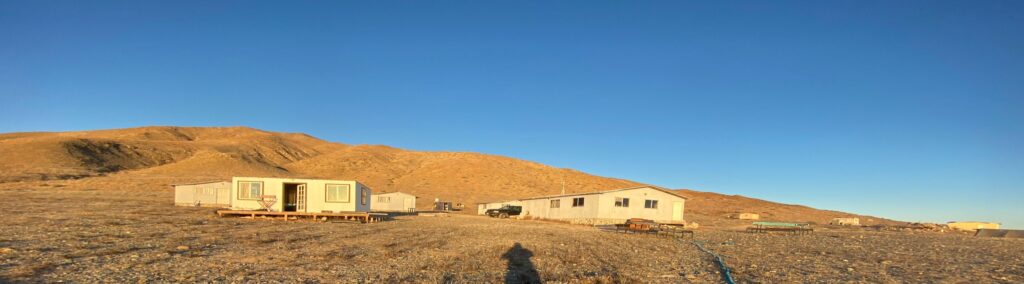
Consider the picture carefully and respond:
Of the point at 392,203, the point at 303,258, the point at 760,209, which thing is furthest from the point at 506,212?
the point at 760,209

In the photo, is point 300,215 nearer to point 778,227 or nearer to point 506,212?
point 506,212

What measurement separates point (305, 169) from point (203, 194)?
59.6 m

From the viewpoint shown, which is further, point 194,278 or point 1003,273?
point 1003,273

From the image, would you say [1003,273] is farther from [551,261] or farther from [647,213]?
[647,213]

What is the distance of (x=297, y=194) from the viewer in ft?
113

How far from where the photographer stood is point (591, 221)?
4141cm

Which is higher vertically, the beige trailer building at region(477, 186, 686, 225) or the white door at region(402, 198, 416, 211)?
the beige trailer building at region(477, 186, 686, 225)

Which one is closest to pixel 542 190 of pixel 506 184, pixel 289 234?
pixel 506 184

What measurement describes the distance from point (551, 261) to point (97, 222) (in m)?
19.5

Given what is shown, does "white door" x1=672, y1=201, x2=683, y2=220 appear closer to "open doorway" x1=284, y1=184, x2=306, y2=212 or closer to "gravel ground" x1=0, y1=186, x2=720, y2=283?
"gravel ground" x1=0, y1=186, x2=720, y2=283

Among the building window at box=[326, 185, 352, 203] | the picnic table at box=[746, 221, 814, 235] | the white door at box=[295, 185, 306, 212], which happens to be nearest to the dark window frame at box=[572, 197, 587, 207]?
the picnic table at box=[746, 221, 814, 235]

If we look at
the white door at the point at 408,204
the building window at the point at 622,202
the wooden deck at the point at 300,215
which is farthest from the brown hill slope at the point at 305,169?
the wooden deck at the point at 300,215

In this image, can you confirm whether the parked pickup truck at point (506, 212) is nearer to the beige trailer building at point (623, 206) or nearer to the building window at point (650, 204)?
the beige trailer building at point (623, 206)

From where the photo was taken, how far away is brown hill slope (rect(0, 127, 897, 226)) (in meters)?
70.4
